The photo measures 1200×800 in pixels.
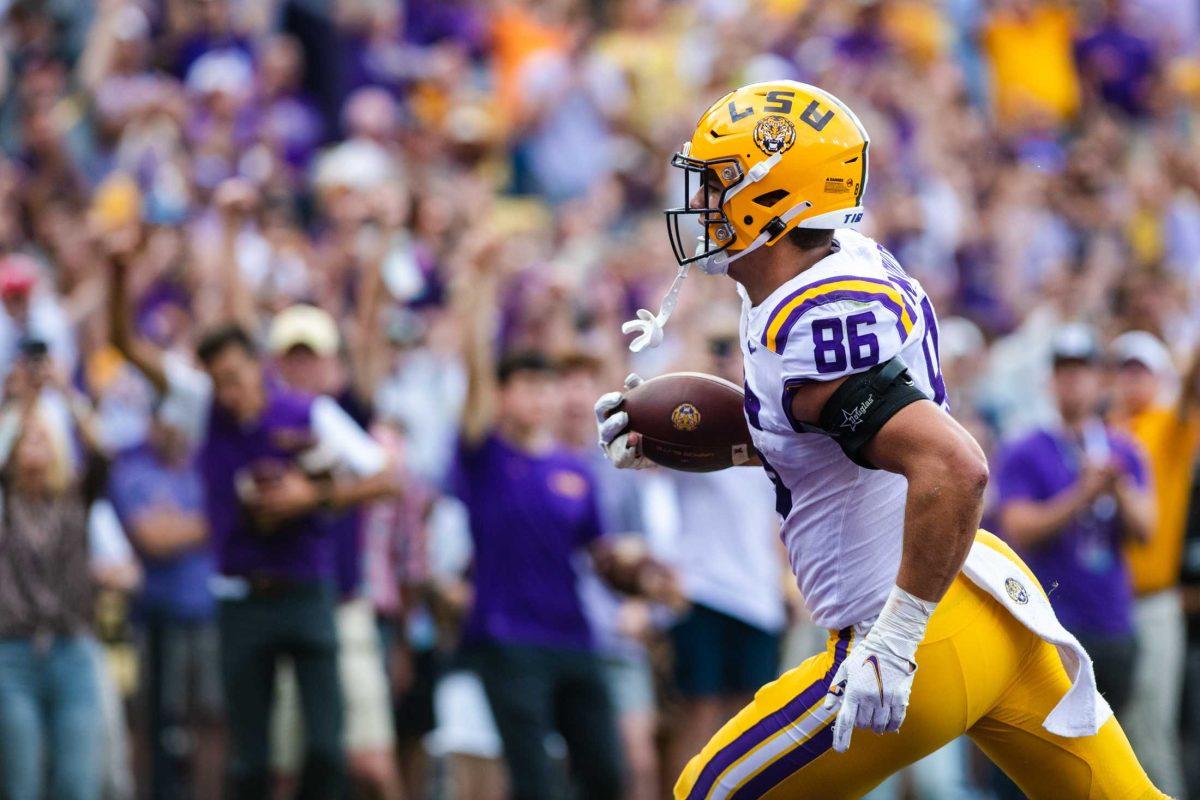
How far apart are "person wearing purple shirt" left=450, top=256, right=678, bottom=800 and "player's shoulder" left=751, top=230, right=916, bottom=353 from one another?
3.54m

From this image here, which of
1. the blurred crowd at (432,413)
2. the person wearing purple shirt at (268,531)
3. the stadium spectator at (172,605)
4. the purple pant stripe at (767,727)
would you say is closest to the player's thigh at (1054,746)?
the purple pant stripe at (767,727)

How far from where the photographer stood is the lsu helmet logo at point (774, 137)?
395 centimetres

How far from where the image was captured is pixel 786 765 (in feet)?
13.0

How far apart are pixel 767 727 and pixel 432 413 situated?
198 inches

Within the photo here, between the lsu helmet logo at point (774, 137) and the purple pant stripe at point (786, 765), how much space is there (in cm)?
125

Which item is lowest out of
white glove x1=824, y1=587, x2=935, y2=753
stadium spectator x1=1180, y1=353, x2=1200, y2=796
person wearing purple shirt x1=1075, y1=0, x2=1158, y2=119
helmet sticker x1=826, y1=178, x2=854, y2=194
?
stadium spectator x1=1180, y1=353, x2=1200, y2=796

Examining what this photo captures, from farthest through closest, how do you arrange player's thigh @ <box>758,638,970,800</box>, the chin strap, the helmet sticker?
1. the chin strap
2. the helmet sticker
3. player's thigh @ <box>758,638,970,800</box>

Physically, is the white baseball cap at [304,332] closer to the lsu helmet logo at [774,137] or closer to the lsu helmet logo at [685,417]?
the lsu helmet logo at [685,417]

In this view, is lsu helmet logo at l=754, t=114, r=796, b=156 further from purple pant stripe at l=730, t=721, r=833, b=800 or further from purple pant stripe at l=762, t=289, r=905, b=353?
purple pant stripe at l=730, t=721, r=833, b=800

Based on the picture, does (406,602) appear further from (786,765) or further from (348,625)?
(786,765)

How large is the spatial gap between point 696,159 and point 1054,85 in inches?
396

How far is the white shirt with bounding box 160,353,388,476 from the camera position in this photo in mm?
7207

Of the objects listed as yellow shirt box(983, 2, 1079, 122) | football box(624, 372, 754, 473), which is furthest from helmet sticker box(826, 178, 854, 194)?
yellow shirt box(983, 2, 1079, 122)

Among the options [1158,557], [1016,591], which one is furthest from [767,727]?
[1158,557]
